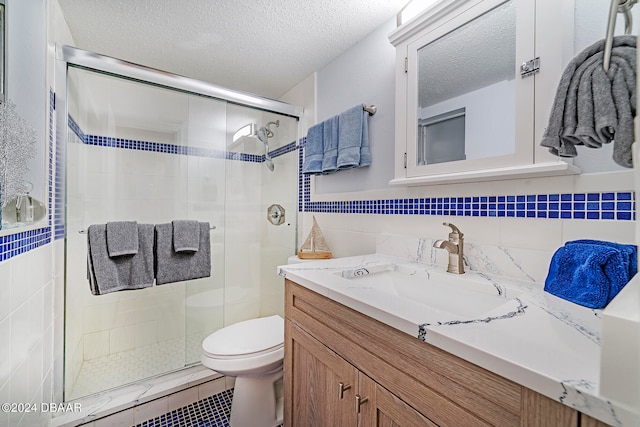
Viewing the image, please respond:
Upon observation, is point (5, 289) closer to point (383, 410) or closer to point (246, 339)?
point (246, 339)

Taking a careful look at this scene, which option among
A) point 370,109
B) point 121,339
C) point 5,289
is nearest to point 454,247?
point 370,109

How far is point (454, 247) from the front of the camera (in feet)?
3.41

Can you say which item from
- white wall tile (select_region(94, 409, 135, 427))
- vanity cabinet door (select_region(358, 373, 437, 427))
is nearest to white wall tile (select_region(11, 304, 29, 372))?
white wall tile (select_region(94, 409, 135, 427))

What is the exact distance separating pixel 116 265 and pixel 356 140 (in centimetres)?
153

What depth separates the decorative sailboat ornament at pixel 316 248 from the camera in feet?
5.54

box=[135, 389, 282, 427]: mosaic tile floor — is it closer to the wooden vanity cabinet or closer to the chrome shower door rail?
the wooden vanity cabinet

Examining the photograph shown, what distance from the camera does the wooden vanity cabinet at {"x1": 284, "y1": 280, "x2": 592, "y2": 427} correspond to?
47cm

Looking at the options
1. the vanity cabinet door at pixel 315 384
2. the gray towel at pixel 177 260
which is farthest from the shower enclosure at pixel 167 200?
the vanity cabinet door at pixel 315 384

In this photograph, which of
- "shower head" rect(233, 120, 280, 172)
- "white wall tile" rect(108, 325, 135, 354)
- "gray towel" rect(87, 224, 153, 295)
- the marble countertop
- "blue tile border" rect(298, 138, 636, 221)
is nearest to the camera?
the marble countertop

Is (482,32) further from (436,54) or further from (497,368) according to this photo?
(497,368)

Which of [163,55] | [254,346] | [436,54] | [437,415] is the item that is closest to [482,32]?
[436,54]

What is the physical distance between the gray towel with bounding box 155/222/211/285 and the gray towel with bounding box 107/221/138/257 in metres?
0.13

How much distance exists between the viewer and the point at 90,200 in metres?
1.56

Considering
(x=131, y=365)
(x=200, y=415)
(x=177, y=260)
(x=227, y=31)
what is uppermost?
(x=227, y=31)
